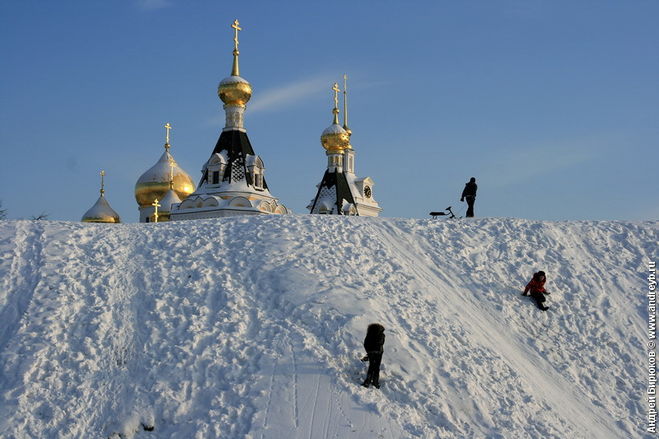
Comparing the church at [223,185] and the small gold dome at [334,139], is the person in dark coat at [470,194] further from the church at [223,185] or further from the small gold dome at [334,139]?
the small gold dome at [334,139]

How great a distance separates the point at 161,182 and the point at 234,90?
7120mm

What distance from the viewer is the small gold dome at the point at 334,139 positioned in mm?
53094

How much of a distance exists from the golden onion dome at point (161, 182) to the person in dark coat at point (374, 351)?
35.2 metres

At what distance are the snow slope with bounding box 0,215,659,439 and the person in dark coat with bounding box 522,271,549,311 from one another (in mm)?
206

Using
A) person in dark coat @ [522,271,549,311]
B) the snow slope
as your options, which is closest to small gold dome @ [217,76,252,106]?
the snow slope

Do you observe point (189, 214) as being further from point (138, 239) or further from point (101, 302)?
point (101, 302)

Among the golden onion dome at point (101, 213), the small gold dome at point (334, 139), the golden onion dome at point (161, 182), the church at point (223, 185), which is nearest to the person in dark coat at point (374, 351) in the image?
the church at point (223, 185)

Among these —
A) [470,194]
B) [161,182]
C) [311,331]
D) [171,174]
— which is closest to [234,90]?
[171,174]

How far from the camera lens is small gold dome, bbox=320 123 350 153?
53.1 m

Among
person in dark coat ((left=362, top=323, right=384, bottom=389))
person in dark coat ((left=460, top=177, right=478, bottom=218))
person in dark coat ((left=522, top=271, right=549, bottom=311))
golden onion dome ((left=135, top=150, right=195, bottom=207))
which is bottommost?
person in dark coat ((left=362, top=323, right=384, bottom=389))

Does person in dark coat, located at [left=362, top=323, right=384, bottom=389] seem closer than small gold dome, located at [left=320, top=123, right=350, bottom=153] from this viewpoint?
Yes

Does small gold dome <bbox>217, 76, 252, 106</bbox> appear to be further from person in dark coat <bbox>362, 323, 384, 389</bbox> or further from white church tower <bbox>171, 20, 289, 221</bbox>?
person in dark coat <bbox>362, 323, 384, 389</bbox>

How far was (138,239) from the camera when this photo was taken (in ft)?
57.0

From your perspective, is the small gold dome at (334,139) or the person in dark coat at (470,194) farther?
the small gold dome at (334,139)
